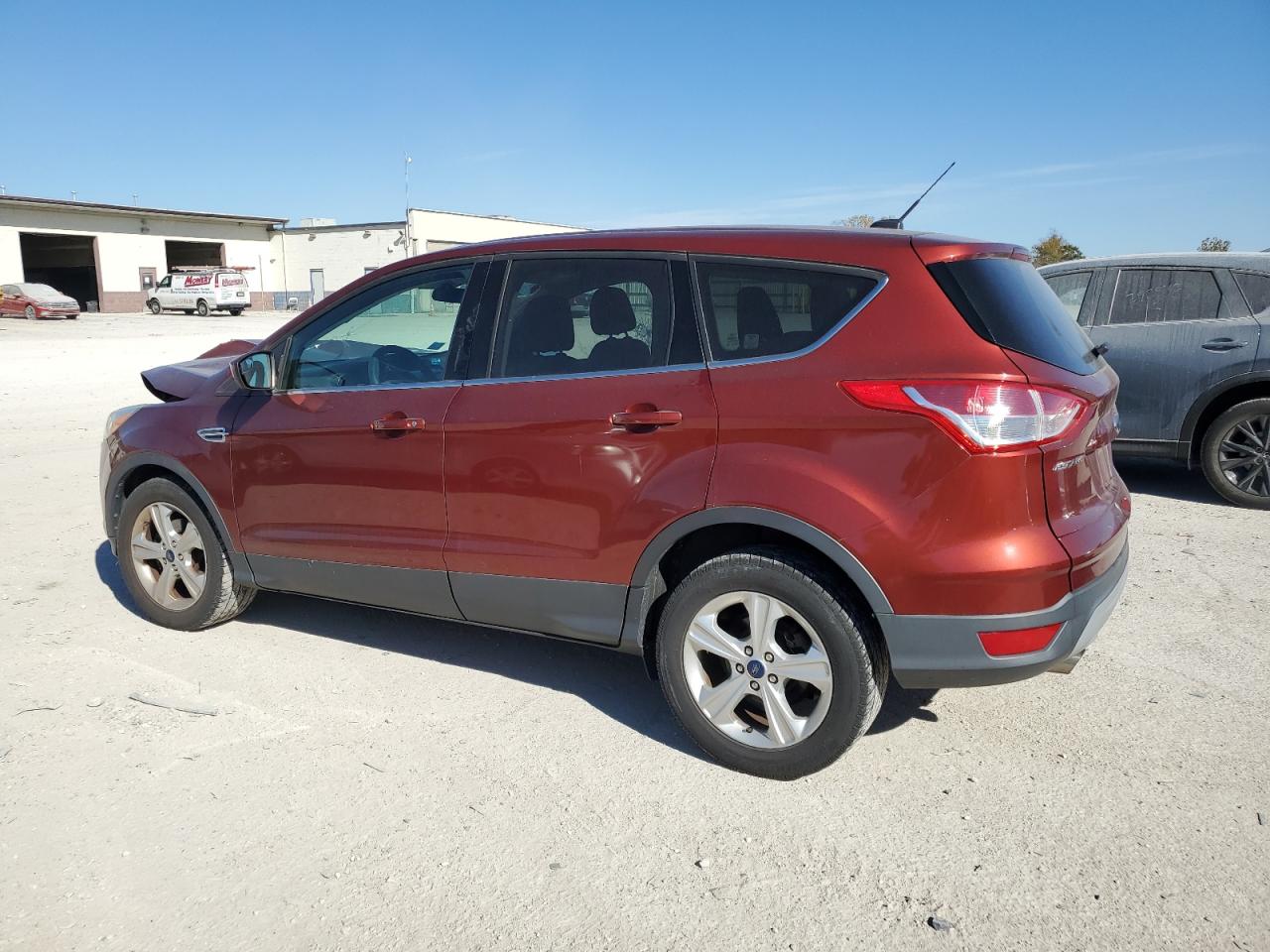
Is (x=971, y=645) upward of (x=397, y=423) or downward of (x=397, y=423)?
downward

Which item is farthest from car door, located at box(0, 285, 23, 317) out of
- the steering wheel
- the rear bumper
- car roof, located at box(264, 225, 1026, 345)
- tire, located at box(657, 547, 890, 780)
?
the rear bumper

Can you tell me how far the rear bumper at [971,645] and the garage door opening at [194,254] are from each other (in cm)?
5701

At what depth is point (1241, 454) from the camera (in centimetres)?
696

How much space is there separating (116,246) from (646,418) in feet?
179

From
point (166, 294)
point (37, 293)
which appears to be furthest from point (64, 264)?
point (37, 293)

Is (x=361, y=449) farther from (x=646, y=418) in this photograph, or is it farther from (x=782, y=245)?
(x=782, y=245)

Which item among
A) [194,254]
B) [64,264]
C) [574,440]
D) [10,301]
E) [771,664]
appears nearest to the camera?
[771,664]

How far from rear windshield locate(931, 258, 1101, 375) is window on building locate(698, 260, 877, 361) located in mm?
277

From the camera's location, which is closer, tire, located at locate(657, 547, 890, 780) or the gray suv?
tire, located at locate(657, 547, 890, 780)

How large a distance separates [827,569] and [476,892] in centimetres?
143

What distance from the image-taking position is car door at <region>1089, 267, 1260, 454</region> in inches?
271

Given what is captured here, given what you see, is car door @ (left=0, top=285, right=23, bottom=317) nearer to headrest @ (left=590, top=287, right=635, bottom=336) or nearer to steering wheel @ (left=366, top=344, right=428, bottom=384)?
steering wheel @ (left=366, top=344, right=428, bottom=384)

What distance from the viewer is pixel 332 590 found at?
431 centimetres

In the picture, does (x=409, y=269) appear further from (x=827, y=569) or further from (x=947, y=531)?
(x=947, y=531)
